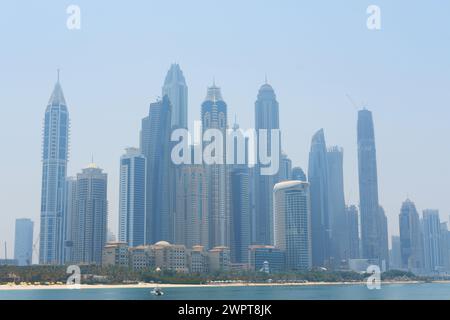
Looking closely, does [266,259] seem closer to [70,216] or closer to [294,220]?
[294,220]

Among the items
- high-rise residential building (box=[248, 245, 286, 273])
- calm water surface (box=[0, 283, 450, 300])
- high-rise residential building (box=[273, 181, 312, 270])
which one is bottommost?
calm water surface (box=[0, 283, 450, 300])

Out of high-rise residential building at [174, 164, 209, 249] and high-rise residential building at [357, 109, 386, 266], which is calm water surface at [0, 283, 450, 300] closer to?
high-rise residential building at [174, 164, 209, 249]

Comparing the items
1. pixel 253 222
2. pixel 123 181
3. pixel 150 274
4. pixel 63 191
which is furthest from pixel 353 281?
pixel 63 191

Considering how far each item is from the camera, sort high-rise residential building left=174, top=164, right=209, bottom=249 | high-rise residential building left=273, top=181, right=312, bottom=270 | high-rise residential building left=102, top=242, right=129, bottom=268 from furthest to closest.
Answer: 1. high-rise residential building left=174, top=164, right=209, bottom=249
2. high-rise residential building left=273, top=181, right=312, bottom=270
3. high-rise residential building left=102, top=242, right=129, bottom=268

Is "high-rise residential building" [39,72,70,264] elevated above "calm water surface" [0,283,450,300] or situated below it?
above

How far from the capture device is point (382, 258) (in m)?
187

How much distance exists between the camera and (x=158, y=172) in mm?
173875

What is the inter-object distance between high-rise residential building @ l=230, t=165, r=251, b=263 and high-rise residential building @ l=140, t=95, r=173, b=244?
674 inches

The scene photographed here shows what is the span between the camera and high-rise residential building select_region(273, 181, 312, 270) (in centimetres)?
15988

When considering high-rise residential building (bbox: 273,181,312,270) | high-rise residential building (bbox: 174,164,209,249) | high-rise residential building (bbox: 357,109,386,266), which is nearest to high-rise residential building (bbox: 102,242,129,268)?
high-rise residential building (bbox: 174,164,209,249)

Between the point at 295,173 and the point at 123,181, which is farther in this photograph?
the point at 295,173

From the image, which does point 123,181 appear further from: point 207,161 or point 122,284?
point 122,284

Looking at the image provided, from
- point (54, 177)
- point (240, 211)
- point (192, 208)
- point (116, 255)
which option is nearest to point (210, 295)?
point (116, 255)

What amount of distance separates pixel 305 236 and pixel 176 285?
189 feet
